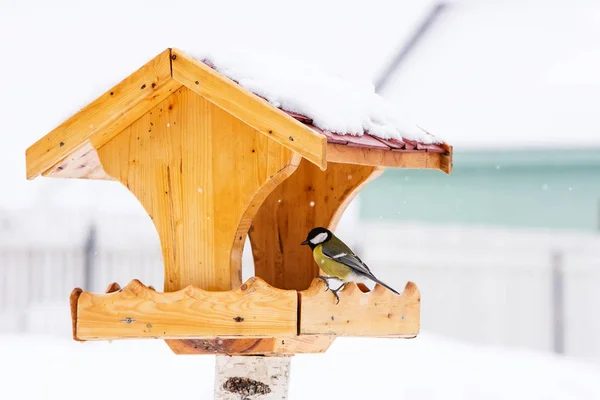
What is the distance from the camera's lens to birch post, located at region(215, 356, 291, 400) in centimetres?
288

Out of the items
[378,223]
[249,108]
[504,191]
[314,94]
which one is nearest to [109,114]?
[249,108]

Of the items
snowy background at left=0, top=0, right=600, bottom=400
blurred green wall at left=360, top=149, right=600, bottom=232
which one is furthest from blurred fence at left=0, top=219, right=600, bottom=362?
blurred green wall at left=360, top=149, right=600, bottom=232

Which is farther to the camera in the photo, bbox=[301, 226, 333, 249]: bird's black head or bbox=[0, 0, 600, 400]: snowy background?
bbox=[0, 0, 600, 400]: snowy background

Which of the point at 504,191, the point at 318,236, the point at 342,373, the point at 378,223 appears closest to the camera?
the point at 318,236

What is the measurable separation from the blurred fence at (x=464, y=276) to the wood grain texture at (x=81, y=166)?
511cm

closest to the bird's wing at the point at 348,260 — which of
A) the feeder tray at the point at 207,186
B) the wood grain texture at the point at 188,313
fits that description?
the feeder tray at the point at 207,186

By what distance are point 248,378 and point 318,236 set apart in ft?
1.80

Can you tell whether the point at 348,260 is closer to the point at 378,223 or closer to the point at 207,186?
the point at 207,186

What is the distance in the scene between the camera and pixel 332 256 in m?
2.99

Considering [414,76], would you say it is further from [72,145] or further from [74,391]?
[72,145]

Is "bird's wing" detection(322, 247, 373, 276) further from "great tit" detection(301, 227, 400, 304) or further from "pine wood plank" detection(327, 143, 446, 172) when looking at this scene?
"pine wood plank" detection(327, 143, 446, 172)

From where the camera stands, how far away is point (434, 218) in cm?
1089

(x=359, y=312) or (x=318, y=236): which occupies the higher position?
(x=318, y=236)

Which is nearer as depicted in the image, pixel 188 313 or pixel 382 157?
pixel 188 313
